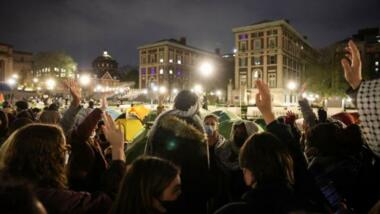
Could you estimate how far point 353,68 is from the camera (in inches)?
116

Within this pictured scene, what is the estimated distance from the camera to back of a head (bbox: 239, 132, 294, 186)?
226cm

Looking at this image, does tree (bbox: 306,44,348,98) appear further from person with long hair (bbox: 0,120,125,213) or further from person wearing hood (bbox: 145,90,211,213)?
person with long hair (bbox: 0,120,125,213)

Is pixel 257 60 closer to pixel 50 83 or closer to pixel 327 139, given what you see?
pixel 50 83

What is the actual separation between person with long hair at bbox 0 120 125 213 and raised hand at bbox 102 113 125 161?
482 mm

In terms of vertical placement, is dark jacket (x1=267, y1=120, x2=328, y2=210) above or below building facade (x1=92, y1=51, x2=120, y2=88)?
below

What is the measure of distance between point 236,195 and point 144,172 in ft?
8.58

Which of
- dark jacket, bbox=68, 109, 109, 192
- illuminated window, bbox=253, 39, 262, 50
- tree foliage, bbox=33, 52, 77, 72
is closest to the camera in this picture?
dark jacket, bbox=68, 109, 109, 192

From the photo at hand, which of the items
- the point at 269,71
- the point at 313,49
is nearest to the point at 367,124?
the point at 269,71

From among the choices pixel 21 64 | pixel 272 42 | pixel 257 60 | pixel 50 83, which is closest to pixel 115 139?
pixel 272 42

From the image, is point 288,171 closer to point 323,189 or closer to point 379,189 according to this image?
point 323,189

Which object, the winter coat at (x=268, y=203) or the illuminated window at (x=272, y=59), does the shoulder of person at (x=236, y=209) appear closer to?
the winter coat at (x=268, y=203)

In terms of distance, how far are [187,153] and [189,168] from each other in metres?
0.16

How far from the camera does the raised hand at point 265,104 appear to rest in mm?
3072

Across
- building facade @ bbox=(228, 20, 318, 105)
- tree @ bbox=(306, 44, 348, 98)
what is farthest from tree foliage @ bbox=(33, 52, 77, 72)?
tree @ bbox=(306, 44, 348, 98)
